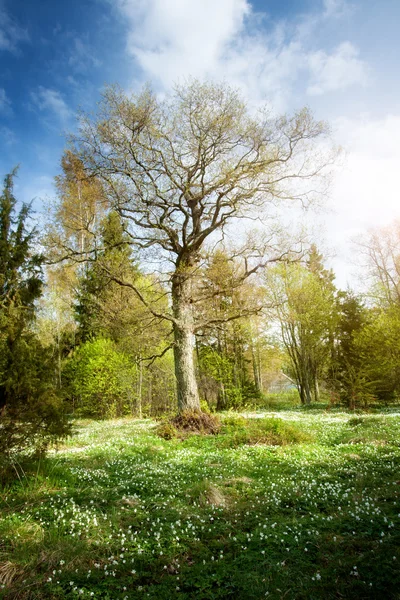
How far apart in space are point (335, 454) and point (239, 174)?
395 inches

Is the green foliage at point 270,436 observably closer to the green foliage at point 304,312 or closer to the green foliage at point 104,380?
the green foliage at point 104,380

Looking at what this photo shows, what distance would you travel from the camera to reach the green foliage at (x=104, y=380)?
75.6ft

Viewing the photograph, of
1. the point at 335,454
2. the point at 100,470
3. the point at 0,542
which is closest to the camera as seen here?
the point at 0,542

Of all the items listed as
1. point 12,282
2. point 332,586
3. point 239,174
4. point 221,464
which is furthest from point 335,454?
point 239,174

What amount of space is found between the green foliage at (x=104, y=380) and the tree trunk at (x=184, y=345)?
380 inches

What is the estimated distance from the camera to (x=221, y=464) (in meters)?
7.90

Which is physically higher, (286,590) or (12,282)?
(12,282)

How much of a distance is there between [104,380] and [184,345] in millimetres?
11543

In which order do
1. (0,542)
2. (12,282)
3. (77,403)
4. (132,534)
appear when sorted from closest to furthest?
1. (0,542)
2. (132,534)
3. (12,282)
4. (77,403)

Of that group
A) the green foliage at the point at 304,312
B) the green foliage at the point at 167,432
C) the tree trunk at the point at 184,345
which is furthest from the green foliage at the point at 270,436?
the green foliage at the point at 304,312

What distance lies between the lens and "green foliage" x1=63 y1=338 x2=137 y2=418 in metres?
23.0

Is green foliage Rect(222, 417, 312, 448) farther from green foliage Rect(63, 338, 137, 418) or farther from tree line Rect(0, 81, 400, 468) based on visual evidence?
green foliage Rect(63, 338, 137, 418)

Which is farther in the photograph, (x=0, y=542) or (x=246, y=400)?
(x=246, y=400)

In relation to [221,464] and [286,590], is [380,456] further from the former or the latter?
[286,590]
